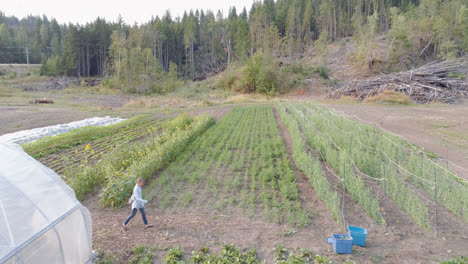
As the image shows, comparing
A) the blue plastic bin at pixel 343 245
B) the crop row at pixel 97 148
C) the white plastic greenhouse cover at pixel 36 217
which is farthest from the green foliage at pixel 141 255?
the crop row at pixel 97 148

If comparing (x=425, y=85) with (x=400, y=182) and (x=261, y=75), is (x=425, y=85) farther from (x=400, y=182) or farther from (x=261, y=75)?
(x=400, y=182)

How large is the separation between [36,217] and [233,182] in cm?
530

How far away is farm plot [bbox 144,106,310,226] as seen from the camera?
691 cm

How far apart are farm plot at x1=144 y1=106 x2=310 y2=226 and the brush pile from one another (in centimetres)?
2119

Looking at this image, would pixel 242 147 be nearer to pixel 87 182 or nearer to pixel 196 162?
pixel 196 162

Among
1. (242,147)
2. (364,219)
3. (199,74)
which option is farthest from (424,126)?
(199,74)

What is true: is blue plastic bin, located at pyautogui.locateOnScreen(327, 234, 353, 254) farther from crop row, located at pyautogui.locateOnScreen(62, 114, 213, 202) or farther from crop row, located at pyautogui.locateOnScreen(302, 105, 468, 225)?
crop row, located at pyautogui.locateOnScreen(62, 114, 213, 202)

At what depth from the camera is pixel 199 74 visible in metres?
68.1

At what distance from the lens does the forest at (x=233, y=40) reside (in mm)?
46562

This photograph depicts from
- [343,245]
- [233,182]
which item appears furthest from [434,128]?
[343,245]

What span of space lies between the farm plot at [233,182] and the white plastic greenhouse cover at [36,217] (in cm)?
279

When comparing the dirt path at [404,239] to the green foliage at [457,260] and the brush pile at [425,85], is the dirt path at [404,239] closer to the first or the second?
the green foliage at [457,260]

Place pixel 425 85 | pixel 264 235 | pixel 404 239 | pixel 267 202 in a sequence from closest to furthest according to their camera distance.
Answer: pixel 404 239 < pixel 264 235 < pixel 267 202 < pixel 425 85

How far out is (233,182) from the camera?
842 centimetres
